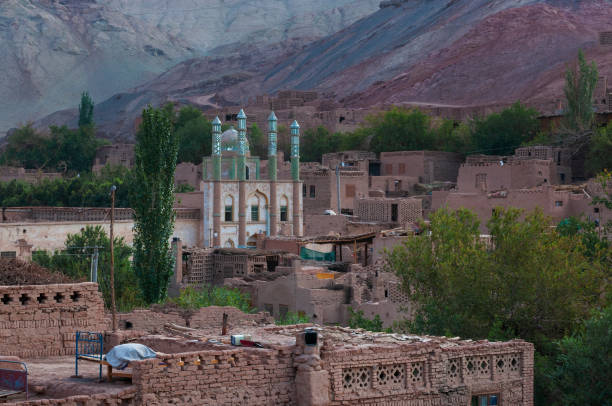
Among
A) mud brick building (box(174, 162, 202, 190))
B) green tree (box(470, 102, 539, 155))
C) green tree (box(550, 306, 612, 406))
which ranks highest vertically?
green tree (box(470, 102, 539, 155))

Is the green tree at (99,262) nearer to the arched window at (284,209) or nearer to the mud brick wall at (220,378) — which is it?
the arched window at (284,209)

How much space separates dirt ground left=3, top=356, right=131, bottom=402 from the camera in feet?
34.6

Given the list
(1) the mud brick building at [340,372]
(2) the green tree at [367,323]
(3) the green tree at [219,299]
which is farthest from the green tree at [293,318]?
(1) the mud brick building at [340,372]

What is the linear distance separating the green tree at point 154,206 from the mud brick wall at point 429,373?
14.0 meters

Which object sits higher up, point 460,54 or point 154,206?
point 460,54

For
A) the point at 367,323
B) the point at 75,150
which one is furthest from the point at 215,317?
the point at 75,150

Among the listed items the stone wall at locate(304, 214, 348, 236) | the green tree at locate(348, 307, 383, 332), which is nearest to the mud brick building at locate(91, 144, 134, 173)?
the stone wall at locate(304, 214, 348, 236)

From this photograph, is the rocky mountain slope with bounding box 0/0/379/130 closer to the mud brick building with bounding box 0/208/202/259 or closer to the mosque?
the mud brick building with bounding box 0/208/202/259

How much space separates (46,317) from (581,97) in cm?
3602

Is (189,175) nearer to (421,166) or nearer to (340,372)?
(421,166)

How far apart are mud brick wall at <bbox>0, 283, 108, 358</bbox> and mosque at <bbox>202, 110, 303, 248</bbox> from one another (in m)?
27.3

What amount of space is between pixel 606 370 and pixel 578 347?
1.72ft

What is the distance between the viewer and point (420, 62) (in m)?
91.7

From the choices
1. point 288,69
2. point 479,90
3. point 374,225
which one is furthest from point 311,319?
point 288,69
